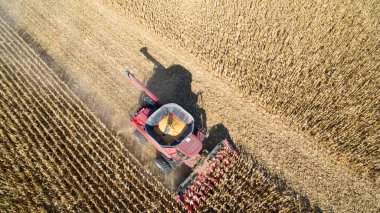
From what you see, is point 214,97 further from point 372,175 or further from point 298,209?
point 372,175

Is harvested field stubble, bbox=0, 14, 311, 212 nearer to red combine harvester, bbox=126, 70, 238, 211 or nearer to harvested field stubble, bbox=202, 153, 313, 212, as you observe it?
harvested field stubble, bbox=202, 153, 313, 212

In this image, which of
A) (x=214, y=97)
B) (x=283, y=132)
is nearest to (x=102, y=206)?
(x=214, y=97)

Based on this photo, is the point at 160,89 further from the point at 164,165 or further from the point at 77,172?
the point at 77,172

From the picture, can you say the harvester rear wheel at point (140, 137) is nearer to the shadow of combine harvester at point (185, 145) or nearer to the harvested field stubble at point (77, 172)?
the shadow of combine harvester at point (185, 145)

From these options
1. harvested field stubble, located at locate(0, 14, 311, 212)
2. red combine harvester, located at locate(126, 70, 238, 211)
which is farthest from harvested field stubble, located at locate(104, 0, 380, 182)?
red combine harvester, located at locate(126, 70, 238, 211)

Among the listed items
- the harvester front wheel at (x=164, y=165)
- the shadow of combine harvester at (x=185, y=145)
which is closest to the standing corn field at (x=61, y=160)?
the harvester front wheel at (x=164, y=165)
